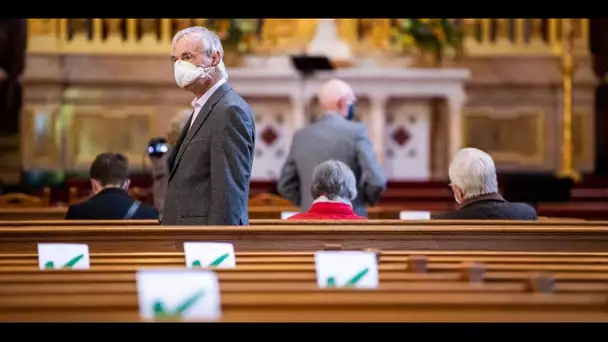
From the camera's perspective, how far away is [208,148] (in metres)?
4.54

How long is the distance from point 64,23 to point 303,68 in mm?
3143

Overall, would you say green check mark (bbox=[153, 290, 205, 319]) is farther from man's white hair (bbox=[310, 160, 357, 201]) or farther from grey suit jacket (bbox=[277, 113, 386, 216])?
grey suit jacket (bbox=[277, 113, 386, 216])

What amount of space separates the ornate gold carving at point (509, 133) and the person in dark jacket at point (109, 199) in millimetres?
7057

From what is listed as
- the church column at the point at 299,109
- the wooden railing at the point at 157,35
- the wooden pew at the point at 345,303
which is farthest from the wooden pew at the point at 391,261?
the wooden railing at the point at 157,35

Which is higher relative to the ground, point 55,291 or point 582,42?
point 582,42

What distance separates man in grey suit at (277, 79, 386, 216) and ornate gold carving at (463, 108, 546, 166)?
19.5 ft

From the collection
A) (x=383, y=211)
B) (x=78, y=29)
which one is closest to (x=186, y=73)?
(x=383, y=211)

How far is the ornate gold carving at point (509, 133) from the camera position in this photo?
494 inches

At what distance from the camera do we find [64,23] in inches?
492

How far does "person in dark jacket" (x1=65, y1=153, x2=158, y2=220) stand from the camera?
5.80 metres

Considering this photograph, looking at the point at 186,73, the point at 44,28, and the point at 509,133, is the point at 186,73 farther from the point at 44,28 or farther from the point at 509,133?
the point at 509,133

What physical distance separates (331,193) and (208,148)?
→ 0.83 metres
